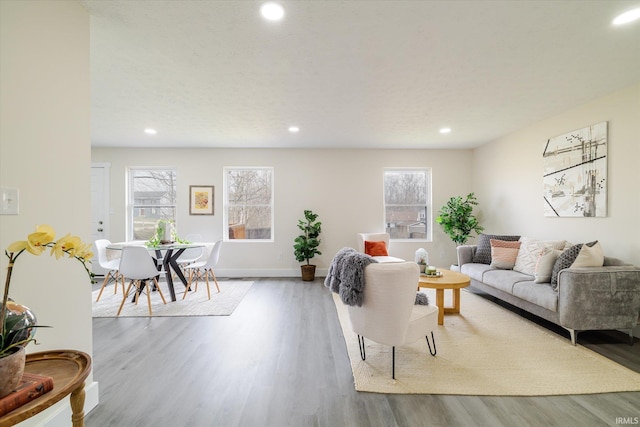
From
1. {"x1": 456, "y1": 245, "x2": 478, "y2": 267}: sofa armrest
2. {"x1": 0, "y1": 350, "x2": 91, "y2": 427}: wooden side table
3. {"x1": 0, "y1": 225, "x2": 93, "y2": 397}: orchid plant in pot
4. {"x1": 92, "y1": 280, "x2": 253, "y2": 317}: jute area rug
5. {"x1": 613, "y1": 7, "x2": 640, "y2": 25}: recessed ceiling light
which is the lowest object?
{"x1": 92, "y1": 280, "x2": 253, "y2": 317}: jute area rug

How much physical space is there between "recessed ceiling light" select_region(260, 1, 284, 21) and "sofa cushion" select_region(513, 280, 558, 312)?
3.48 metres

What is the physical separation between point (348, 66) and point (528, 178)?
3599mm

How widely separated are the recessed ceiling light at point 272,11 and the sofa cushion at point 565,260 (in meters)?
3.55

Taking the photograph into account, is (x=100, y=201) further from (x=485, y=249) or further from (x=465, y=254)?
(x=485, y=249)

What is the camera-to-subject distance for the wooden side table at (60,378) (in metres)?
0.93

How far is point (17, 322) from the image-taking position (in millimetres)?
1002

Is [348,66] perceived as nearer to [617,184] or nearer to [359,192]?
[617,184]

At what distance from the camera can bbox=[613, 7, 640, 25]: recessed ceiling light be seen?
195cm

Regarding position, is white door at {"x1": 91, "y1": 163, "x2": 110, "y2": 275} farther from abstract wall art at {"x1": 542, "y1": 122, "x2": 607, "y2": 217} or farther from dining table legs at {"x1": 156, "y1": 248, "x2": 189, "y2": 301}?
abstract wall art at {"x1": 542, "y1": 122, "x2": 607, "y2": 217}

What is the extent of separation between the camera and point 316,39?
7.28ft

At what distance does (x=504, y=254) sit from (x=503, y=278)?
2.07ft

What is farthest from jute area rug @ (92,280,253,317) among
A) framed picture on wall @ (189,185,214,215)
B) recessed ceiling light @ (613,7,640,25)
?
recessed ceiling light @ (613,7,640,25)

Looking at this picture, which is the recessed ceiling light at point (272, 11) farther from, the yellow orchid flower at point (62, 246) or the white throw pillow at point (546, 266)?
the white throw pillow at point (546, 266)

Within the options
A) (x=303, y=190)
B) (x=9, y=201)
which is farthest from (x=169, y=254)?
(x=9, y=201)
